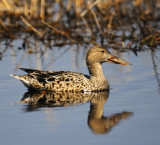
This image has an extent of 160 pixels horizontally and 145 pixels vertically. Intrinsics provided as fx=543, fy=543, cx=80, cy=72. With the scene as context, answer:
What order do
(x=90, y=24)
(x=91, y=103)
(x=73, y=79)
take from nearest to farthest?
(x=91, y=103) < (x=73, y=79) < (x=90, y=24)

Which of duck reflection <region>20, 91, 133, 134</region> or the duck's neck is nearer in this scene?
duck reflection <region>20, 91, 133, 134</region>

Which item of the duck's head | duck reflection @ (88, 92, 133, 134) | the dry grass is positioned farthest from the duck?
the dry grass

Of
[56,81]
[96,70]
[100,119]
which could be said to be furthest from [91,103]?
[96,70]

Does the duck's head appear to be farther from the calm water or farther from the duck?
the calm water

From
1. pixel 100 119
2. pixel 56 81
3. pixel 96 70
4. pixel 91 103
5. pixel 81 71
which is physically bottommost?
pixel 100 119

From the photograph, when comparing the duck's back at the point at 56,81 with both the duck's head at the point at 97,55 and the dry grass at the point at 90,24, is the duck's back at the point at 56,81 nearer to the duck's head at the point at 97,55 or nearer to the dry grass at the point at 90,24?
the duck's head at the point at 97,55

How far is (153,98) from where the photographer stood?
340 inches

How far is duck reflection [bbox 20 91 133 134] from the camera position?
23.8 ft

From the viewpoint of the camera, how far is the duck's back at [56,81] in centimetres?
980

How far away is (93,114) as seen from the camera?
7.79 m

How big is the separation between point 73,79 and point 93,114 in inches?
85.1

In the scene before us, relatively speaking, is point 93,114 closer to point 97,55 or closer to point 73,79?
point 73,79

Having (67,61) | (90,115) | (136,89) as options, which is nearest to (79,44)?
(67,61)

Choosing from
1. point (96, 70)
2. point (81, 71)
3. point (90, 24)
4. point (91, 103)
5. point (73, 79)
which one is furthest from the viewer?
point (90, 24)
